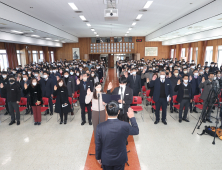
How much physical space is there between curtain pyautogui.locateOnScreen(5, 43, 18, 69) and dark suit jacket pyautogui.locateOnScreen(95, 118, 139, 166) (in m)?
17.7

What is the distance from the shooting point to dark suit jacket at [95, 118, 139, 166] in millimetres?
2217

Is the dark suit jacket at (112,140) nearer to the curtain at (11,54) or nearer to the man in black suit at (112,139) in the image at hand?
the man in black suit at (112,139)

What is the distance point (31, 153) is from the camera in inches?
175

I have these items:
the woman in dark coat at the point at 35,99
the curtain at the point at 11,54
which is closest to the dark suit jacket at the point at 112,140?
the woman in dark coat at the point at 35,99

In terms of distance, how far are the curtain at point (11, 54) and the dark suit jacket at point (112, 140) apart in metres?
17.7

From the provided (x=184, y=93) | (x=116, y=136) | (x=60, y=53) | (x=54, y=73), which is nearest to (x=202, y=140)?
(x=184, y=93)

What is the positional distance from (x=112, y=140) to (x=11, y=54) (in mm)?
18417

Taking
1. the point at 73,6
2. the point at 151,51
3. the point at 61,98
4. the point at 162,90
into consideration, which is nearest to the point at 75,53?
the point at 151,51

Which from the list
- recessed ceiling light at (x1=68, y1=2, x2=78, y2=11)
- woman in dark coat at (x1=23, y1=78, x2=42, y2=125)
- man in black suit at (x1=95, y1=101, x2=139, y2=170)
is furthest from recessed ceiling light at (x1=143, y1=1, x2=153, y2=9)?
man in black suit at (x1=95, y1=101, x2=139, y2=170)

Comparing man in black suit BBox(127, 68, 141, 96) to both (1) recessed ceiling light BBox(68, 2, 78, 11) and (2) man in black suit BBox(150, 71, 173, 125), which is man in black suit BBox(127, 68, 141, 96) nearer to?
(2) man in black suit BBox(150, 71, 173, 125)

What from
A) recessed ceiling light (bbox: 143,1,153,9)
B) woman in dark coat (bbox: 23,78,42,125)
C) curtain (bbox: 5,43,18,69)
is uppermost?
recessed ceiling light (bbox: 143,1,153,9)

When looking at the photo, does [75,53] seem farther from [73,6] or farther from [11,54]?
[73,6]

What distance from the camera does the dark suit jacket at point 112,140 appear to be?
2.22 metres

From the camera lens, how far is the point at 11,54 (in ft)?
55.4
